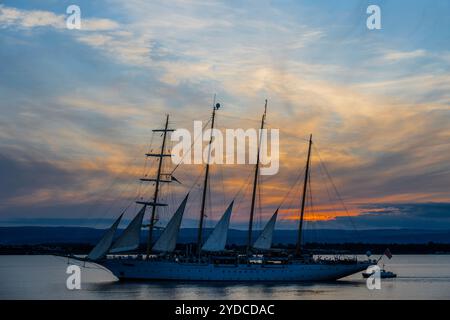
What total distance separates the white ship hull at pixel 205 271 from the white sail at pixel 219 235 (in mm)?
2184

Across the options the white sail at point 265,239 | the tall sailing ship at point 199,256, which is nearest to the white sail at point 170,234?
the tall sailing ship at point 199,256

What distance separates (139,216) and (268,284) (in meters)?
16.8

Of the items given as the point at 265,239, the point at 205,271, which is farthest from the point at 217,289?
the point at 265,239

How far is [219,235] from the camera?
75.1 meters

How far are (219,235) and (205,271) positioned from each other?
4553 mm

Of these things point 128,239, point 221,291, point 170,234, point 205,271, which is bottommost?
point 221,291

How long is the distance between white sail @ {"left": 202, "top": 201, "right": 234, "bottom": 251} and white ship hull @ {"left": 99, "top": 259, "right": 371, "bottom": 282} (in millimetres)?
→ 2184

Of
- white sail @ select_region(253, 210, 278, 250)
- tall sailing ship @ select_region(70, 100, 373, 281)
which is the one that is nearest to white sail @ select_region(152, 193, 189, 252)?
tall sailing ship @ select_region(70, 100, 373, 281)

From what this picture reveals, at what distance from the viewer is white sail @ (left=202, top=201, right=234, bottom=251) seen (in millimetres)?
74938

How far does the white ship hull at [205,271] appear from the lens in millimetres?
75812

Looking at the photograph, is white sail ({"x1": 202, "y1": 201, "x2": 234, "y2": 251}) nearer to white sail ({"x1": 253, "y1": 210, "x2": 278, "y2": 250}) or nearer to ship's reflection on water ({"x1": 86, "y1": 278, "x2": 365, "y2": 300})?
ship's reflection on water ({"x1": 86, "y1": 278, "x2": 365, "y2": 300})

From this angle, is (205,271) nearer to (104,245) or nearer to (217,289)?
(217,289)
